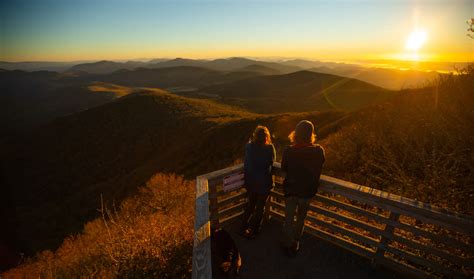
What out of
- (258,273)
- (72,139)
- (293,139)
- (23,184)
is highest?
(293,139)

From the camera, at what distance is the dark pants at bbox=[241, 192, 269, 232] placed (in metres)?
4.71

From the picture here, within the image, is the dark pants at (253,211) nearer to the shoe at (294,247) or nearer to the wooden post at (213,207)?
the wooden post at (213,207)

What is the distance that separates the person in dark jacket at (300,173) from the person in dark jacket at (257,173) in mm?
405

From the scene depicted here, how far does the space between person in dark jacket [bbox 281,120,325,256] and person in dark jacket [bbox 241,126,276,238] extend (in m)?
0.41

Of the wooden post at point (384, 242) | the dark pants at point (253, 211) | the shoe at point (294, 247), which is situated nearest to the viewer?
the wooden post at point (384, 242)

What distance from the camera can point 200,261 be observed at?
2.77m

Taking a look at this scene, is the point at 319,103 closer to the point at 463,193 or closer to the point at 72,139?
the point at 72,139

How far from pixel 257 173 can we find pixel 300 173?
2.65 ft

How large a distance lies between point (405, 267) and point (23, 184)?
2252 inches

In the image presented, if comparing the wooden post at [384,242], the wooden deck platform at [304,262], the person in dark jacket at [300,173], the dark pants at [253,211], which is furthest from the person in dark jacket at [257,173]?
the wooden post at [384,242]

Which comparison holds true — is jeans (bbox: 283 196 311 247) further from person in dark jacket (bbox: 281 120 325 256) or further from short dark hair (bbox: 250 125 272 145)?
short dark hair (bbox: 250 125 272 145)

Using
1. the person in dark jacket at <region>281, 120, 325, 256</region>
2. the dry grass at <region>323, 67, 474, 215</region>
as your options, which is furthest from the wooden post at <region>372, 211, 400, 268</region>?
the dry grass at <region>323, 67, 474, 215</region>

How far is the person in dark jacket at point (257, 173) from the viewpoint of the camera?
450 cm

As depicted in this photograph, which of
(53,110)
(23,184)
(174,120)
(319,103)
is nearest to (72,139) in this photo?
(23,184)
